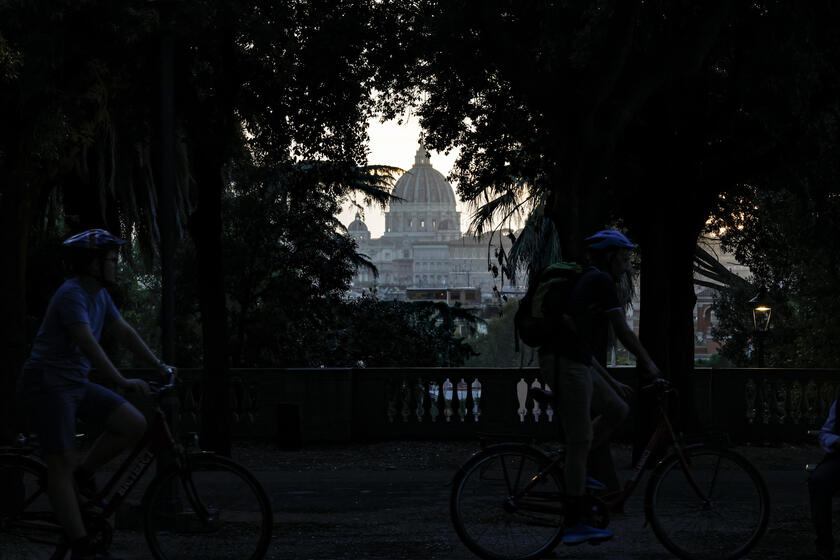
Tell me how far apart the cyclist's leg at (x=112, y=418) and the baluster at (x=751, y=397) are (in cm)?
1361

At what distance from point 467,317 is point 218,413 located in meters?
17.2

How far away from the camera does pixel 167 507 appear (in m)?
5.98

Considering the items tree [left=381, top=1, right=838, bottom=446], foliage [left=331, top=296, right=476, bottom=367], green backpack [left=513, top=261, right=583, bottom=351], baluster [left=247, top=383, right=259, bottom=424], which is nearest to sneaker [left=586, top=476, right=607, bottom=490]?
green backpack [left=513, top=261, right=583, bottom=351]

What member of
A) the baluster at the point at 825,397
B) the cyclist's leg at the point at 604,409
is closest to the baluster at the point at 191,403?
the baluster at the point at 825,397

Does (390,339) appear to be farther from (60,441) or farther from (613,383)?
(60,441)

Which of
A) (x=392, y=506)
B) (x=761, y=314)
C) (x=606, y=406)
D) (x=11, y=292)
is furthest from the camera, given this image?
(x=761, y=314)

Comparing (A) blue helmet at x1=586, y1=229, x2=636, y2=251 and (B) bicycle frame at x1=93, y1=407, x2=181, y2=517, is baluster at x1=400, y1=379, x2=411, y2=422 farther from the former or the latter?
(B) bicycle frame at x1=93, y1=407, x2=181, y2=517

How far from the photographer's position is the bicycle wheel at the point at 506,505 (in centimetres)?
641

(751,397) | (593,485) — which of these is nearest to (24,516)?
(593,485)

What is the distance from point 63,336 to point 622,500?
308 centimetres

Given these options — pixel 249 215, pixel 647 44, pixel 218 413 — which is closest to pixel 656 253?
pixel 647 44

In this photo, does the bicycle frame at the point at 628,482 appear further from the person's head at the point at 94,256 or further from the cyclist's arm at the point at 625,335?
the person's head at the point at 94,256

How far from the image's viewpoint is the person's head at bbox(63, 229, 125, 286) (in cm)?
595

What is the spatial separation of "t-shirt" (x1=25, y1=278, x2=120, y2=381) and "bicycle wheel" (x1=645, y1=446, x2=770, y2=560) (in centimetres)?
307
